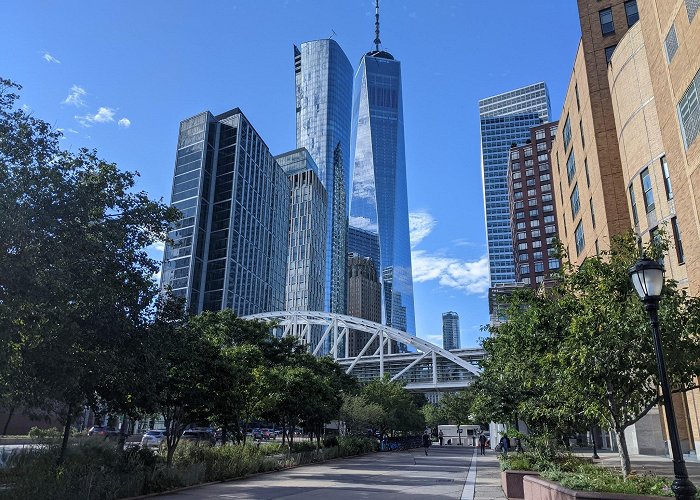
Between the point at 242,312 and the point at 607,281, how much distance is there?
400 ft

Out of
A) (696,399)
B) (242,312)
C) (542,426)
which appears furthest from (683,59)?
(242,312)

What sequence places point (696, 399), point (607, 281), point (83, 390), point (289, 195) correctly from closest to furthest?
1. point (607, 281)
2. point (83, 390)
3. point (696, 399)
4. point (289, 195)

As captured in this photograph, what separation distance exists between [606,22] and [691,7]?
941 inches

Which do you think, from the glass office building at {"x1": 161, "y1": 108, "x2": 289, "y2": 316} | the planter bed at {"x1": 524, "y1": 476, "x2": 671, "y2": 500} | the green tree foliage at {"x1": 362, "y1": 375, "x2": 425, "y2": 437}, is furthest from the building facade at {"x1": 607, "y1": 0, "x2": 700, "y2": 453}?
the glass office building at {"x1": 161, "y1": 108, "x2": 289, "y2": 316}

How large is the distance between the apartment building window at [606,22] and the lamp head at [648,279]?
3814 cm

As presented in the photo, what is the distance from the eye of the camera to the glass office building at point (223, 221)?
4951 inches

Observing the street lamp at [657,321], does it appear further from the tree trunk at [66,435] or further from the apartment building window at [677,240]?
the apartment building window at [677,240]

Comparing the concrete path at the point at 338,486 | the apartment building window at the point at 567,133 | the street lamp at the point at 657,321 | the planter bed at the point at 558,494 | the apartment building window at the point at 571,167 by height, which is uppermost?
the apartment building window at the point at 567,133

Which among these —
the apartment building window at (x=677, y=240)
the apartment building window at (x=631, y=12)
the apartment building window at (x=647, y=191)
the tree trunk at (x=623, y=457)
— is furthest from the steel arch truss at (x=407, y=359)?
the tree trunk at (x=623, y=457)

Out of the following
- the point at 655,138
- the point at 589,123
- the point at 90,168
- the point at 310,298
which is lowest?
the point at 90,168

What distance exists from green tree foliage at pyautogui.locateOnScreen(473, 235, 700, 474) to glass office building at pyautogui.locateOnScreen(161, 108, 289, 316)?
111 metres

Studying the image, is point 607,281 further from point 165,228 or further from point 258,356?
point 258,356

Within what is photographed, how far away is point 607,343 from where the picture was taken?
11.2m

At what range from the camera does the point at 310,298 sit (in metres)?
181
